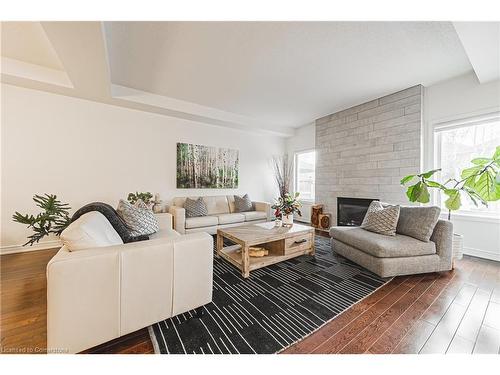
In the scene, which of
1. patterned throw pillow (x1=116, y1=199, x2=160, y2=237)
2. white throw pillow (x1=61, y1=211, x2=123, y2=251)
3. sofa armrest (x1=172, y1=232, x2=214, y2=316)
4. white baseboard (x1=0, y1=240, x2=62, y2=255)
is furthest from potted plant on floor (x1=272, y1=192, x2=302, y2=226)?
white baseboard (x1=0, y1=240, x2=62, y2=255)


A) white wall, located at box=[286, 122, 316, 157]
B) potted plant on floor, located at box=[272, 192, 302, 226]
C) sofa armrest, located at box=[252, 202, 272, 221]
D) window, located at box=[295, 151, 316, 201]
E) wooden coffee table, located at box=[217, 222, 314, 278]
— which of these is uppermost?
white wall, located at box=[286, 122, 316, 157]

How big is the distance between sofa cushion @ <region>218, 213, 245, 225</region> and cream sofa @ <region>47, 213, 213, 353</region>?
7.41 ft

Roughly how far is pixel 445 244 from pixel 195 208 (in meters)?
3.62

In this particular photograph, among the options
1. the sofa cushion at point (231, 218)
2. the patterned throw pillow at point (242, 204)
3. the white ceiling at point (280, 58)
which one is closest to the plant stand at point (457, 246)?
the white ceiling at point (280, 58)

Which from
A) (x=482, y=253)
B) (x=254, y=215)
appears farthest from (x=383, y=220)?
(x=254, y=215)

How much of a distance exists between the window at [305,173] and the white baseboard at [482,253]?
2.94 m

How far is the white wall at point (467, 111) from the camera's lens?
265 cm

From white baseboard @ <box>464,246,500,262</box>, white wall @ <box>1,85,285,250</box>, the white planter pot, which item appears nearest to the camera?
the white planter pot

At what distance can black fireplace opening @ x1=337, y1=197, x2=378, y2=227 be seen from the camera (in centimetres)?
387

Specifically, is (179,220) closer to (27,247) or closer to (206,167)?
(206,167)

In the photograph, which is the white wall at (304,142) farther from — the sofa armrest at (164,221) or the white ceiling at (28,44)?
the white ceiling at (28,44)

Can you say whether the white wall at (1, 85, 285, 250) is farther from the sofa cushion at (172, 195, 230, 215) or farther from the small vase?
the small vase

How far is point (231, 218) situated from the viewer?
383 cm
